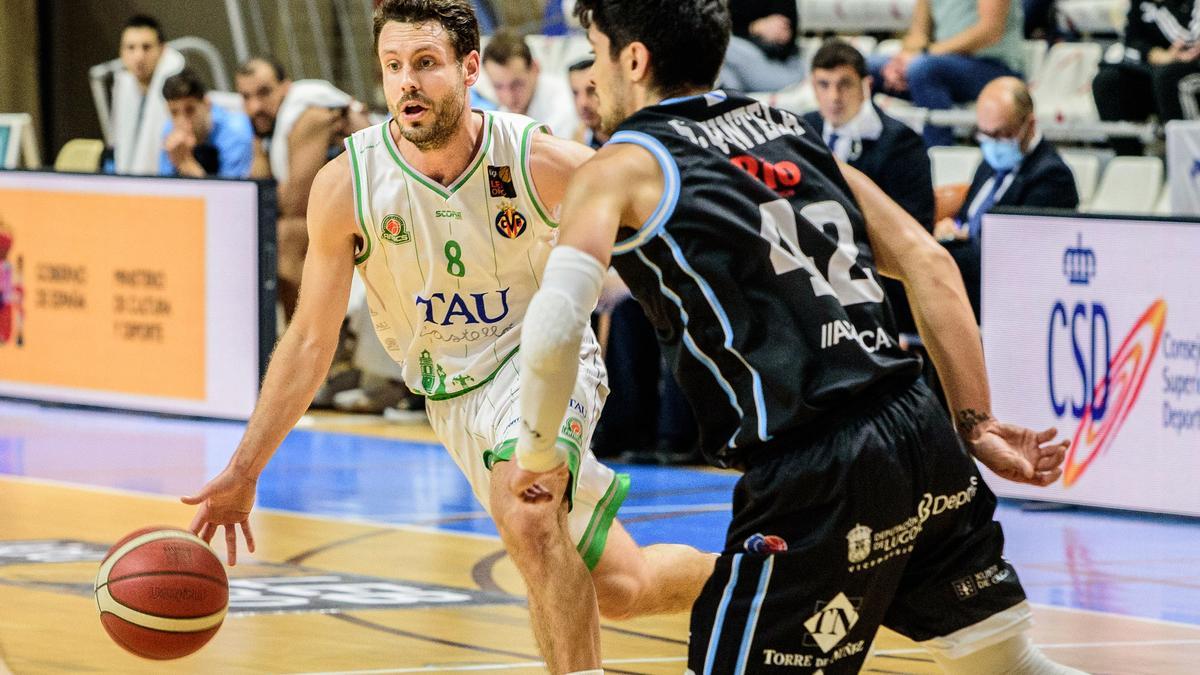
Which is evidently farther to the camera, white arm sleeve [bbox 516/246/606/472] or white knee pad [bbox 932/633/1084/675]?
white knee pad [bbox 932/633/1084/675]

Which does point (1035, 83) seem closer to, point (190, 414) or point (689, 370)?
point (190, 414)

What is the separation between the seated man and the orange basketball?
16.5 ft

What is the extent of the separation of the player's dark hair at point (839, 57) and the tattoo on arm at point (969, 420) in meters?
5.95

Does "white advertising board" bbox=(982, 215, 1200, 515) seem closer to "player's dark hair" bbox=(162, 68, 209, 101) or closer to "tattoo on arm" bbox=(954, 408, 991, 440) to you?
"tattoo on arm" bbox=(954, 408, 991, 440)

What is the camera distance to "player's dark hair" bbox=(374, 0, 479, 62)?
17.2 ft

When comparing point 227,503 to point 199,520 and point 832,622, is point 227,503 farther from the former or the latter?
point 832,622

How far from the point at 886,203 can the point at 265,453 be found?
5.84ft

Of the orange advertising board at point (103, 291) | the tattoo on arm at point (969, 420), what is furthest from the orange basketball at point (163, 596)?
the orange advertising board at point (103, 291)

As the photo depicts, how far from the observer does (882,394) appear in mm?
3740

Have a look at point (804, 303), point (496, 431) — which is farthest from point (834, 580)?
point (496, 431)

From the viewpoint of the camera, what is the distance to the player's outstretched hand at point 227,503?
4820 millimetres

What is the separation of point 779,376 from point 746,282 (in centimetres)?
18

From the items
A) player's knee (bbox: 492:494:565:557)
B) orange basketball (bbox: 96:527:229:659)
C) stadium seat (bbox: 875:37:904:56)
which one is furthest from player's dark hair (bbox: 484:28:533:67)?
player's knee (bbox: 492:494:565:557)

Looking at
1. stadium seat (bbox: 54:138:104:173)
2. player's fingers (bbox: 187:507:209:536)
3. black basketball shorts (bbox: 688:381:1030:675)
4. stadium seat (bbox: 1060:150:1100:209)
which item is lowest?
stadium seat (bbox: 54:138:104:173)
